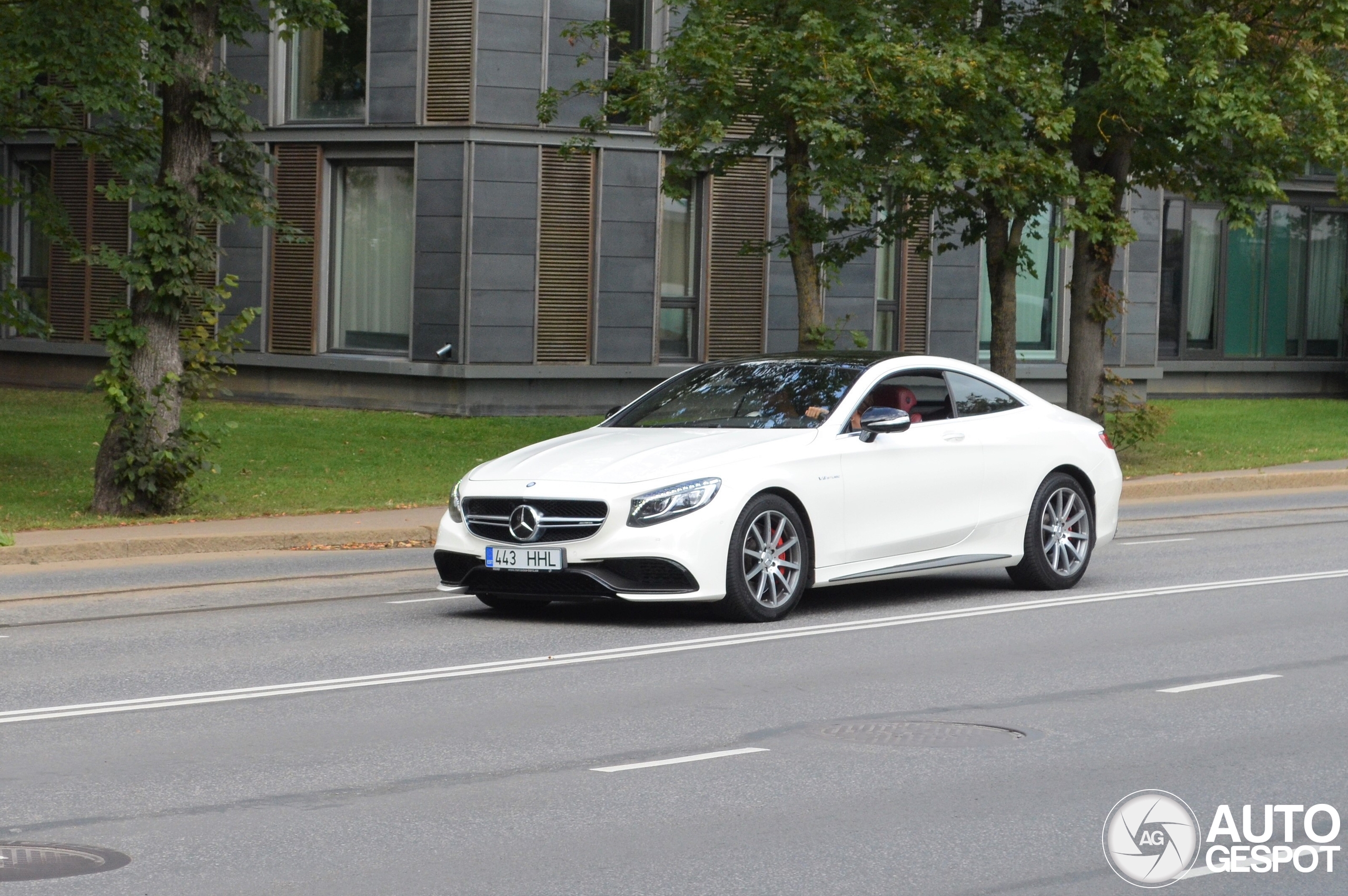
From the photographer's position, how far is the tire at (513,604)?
37.7 ft

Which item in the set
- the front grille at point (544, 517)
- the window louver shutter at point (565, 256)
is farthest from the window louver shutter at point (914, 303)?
the front grille at point (544, 517)

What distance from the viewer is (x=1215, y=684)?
909 centimetres

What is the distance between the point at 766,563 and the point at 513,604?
68.7 inches

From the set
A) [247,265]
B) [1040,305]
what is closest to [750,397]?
[247,265]

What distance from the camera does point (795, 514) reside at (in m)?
10.9

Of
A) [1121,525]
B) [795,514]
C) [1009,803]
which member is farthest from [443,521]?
[1121,525]

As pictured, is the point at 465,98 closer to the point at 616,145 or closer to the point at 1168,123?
the point at 616,145

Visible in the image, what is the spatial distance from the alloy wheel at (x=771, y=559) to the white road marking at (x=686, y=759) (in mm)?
3099

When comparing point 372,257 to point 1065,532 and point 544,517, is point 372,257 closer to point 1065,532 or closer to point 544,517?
point 1065,532

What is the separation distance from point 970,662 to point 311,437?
14.6 meters

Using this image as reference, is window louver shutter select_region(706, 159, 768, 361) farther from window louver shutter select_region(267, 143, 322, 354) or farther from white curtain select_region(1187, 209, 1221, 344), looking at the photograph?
white curtain select_region(1187, 209, 1221, 344)

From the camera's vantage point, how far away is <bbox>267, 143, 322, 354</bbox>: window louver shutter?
2830 cm

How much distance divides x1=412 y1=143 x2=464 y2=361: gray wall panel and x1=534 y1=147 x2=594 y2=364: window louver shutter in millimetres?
1153

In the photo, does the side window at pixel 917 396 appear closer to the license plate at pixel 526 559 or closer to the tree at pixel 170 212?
the license plate at pixel 526 559
